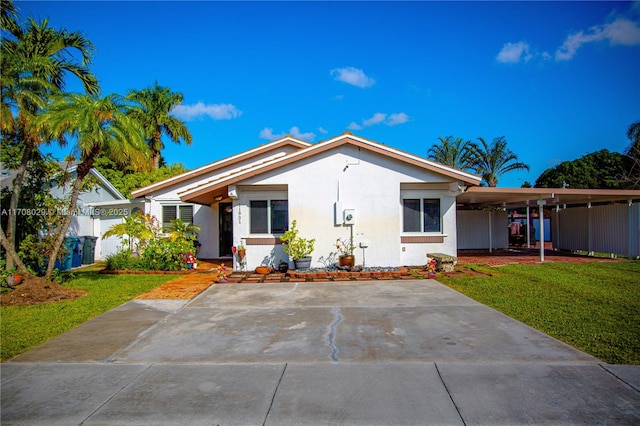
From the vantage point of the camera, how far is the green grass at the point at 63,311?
6.16 metres

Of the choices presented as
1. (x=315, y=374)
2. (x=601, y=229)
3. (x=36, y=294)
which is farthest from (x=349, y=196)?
(x=601, y=229)

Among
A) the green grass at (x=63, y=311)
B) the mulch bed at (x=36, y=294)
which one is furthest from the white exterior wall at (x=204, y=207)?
the mulch bed at (x=36, y=294)

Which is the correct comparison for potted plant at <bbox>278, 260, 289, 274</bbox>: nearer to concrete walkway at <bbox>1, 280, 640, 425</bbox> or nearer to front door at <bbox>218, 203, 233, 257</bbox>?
front door at <bbox>218, 203, 233, 257</bbox>

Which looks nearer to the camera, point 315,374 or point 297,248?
point 315,374

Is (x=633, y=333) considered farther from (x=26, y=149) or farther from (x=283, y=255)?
(x=26, y=149)

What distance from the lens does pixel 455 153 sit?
3584 centimetres

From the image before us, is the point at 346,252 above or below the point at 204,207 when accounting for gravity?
below

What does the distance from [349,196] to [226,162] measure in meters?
6.34

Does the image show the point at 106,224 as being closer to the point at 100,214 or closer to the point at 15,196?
the point at 100,214

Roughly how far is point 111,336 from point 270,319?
2.62 m

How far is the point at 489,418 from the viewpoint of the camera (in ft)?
11.8

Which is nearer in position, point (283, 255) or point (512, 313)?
point (512, 313)

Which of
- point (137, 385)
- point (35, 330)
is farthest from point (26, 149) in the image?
point (137, 385)

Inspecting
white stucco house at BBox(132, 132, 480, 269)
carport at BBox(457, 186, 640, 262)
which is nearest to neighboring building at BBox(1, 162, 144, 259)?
white stucco house at BBox(132, 132, 480, 269)
